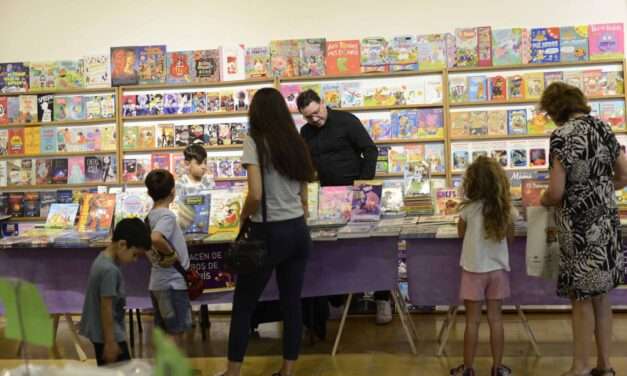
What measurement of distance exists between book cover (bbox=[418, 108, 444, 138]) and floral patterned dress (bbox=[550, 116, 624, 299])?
7.95 ft

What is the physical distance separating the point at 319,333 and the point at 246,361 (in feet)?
2.18

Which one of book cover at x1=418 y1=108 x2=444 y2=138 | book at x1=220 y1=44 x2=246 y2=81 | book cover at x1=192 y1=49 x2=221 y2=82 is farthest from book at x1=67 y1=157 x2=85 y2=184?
book cover at x1=418 y1=108 x2=444 y2=138

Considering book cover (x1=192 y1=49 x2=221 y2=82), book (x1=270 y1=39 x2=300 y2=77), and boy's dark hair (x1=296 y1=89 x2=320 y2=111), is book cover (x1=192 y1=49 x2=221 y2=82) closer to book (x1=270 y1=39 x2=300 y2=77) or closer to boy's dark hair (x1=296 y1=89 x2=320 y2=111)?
book (x1=270 y1=39 x2=300 y2=77)

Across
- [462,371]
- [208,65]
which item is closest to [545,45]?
[208,65]

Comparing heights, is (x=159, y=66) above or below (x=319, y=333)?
above

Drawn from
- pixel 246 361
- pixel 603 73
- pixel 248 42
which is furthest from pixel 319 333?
pixel 603 73

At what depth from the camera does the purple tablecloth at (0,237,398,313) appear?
410 cm

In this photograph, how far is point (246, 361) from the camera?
412cm

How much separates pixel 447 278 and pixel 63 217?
2448mm

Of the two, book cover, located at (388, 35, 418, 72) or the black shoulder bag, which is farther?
book cover, located at (388, 35, 418, 72)

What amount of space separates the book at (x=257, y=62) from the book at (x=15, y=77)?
6.63 ft

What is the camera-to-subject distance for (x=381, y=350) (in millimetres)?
4293

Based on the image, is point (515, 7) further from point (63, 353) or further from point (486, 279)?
point (63, 353)

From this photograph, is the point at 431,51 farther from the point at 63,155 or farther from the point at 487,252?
the point at 63,155
